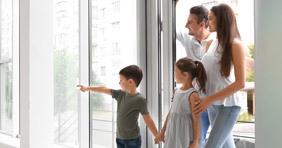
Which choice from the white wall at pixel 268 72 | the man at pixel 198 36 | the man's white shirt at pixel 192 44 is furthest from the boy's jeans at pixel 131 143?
the white wall at pixel 268 72

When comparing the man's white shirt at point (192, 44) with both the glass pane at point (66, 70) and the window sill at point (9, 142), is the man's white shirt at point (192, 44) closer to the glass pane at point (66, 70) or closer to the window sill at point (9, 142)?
the glass pane at point (66, 70)

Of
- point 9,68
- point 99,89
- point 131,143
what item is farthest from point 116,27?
point 9,68

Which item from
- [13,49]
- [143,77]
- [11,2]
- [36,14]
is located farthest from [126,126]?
[11,2]

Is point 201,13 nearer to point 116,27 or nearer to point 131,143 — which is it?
point 116,27

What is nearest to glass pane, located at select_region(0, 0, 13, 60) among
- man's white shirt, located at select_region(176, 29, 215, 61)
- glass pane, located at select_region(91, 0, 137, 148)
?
glass pane, located at select_region(91, 0, 137, 148)

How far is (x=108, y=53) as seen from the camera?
1.75 m

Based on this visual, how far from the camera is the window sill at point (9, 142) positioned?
2090mm

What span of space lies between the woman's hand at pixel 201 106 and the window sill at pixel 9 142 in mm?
1506

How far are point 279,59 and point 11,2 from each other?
301 centimetres

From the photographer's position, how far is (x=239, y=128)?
1.15 metres

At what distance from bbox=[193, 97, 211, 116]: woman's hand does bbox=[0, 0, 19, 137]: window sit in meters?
1.94

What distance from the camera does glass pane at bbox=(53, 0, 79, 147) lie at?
1.92m

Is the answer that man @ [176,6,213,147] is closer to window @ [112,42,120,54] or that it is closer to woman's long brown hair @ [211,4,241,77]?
woman's long brown hair @ [211,4,241,77]

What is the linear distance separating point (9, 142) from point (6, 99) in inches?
26.9
